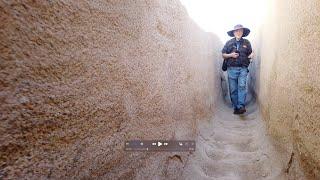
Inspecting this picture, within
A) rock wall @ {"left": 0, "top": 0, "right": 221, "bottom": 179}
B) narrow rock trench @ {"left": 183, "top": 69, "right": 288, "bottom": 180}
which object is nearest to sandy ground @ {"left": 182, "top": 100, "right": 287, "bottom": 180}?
narrow rock trench @ {"left": 183, "top": 69, "right": 288, "bottom": 180}

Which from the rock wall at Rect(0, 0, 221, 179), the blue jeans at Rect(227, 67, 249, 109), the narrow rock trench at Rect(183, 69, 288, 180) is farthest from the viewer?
the blue jeans at Rect(227, 67, 249, 109)

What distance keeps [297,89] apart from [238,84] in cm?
234

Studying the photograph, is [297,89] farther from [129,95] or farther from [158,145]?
[129,95]

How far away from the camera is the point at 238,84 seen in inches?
168

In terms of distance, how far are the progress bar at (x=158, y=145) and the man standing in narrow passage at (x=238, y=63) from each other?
2307 mm

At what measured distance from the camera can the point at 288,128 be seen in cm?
212

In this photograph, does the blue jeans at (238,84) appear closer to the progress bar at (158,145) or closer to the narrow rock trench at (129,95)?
the narrow rock trench at (129,95)

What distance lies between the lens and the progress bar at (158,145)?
1549 millimetres

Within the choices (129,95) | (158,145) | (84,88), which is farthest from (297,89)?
(84,88)

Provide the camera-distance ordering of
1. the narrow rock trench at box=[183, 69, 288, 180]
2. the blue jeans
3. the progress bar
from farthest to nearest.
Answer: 1. the blue jeans
2. the narrow rock trench at box=[183, 69, 288, 180]
3. the progress bar

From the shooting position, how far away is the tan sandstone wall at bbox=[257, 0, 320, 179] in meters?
1.61

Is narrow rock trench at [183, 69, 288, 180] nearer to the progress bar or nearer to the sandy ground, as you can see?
the sandy ground

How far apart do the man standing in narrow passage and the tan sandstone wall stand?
4.67 feet

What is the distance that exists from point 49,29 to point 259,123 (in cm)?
289
